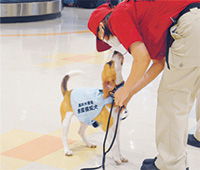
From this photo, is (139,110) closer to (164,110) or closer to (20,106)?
(20,106)

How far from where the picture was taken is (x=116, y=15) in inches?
81.1

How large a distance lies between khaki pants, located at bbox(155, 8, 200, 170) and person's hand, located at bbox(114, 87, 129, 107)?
21 centimetres

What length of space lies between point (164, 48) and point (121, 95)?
37 cm

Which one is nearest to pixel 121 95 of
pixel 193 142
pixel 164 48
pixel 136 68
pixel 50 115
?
pixel 136 68

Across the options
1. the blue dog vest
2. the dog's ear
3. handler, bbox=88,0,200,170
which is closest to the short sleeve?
handler, bbox=88,0,200,170

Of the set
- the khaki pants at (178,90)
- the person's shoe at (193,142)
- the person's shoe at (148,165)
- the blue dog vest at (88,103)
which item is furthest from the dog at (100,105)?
the person's shoe at (193,142)

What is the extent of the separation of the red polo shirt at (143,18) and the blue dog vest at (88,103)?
1.87ft

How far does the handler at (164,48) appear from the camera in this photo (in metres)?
2.04

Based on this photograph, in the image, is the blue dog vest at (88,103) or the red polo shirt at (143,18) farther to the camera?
the blue dog vest at (88,103)

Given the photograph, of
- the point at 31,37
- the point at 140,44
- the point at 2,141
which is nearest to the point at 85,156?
the point at 2,141

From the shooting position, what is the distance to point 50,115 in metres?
3.51

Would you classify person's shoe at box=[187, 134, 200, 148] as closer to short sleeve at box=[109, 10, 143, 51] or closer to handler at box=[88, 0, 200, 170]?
handler at box=[88, 0, 200, 170]

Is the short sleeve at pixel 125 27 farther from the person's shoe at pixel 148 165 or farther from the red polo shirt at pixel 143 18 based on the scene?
the person's shoe at pixel 148 165

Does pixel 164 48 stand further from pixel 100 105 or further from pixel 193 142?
pixel 193 142
